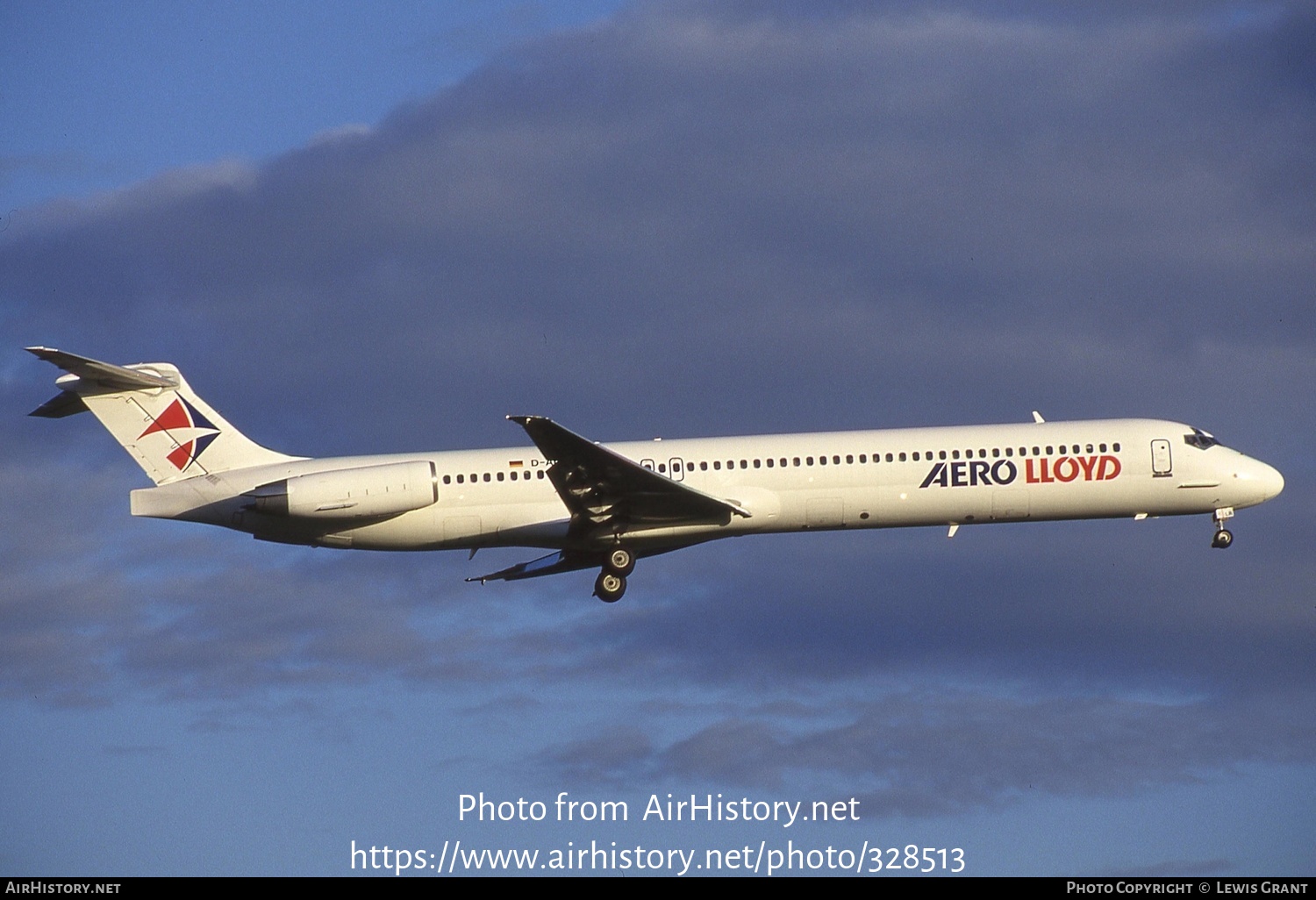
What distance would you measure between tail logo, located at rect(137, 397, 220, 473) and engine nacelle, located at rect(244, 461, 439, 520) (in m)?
2.22

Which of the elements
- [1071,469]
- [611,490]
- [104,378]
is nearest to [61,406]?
[104,378]

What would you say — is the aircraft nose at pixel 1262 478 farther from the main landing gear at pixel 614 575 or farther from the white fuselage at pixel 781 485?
the main landing gear at pixel 614 575

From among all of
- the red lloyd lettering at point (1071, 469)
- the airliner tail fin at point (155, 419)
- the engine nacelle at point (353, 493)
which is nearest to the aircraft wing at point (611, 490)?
the engine nacelle at point (353, 493)

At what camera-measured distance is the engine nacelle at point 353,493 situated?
123 feet

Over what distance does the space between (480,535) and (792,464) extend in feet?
23.7

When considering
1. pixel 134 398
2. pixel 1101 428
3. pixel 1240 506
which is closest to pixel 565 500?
pixel 134 398

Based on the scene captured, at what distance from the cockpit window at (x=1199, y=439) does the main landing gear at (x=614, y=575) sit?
13352 mm

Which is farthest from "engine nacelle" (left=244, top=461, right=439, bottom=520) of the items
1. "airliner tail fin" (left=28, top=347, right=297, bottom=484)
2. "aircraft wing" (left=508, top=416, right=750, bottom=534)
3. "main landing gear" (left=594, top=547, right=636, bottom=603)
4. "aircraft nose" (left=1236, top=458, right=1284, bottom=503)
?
"aircraft nose" (left=1236, top=458, right=1284, bottom=503)

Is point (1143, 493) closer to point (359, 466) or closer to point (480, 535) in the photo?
point (480, 535)

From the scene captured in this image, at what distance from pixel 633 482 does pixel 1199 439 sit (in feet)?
44.8

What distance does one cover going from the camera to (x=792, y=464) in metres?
39.0

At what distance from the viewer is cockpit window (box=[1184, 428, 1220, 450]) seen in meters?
40.6

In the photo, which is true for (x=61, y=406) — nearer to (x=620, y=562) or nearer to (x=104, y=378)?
(x=104, y=378)
